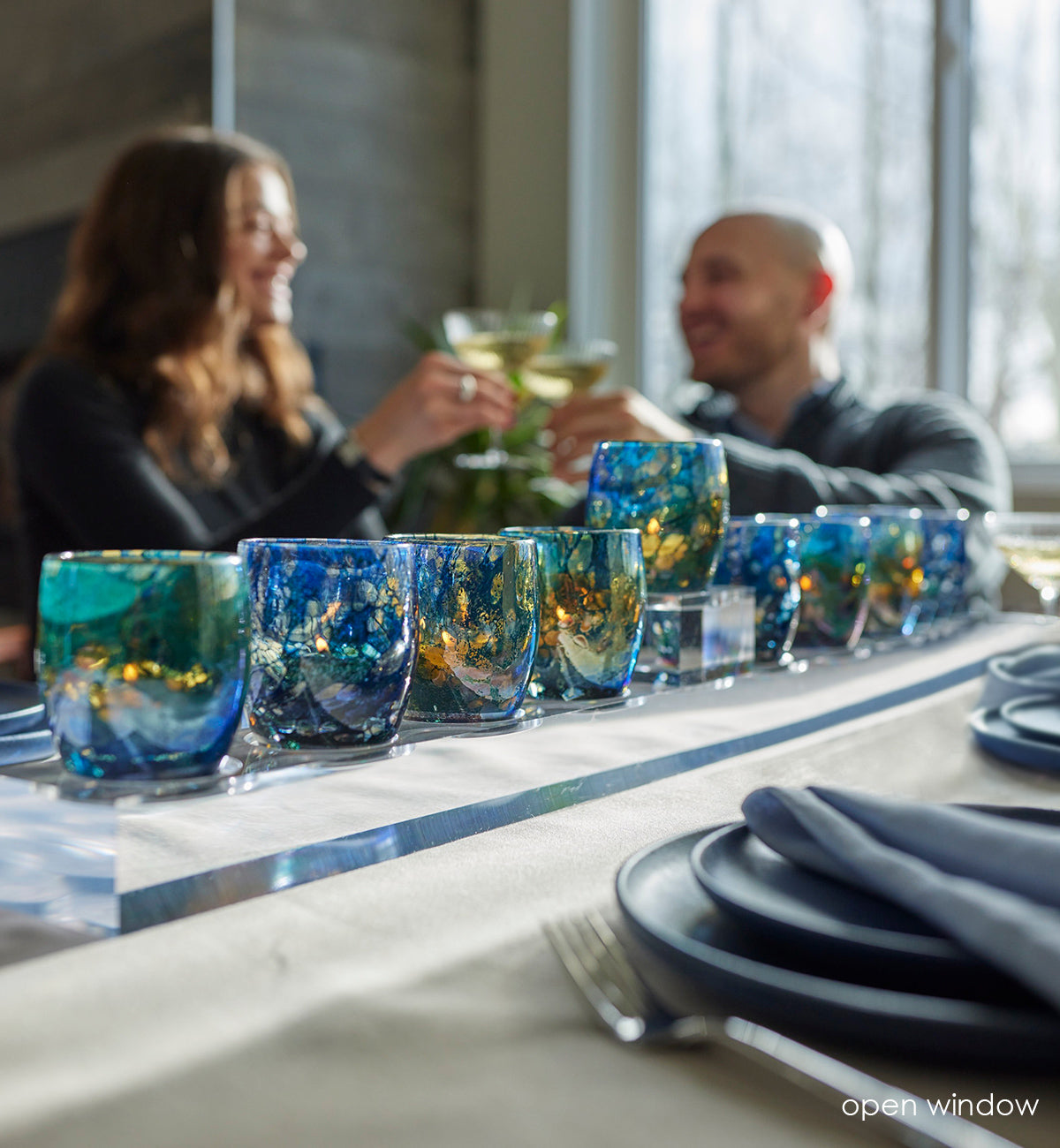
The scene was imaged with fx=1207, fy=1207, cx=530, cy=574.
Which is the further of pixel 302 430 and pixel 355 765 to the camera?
pixel 302 430

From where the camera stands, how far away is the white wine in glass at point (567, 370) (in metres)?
1.38

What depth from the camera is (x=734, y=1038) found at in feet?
1.03

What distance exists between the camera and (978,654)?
114 centimetres

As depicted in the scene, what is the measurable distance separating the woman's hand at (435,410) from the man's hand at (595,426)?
0.45 ft

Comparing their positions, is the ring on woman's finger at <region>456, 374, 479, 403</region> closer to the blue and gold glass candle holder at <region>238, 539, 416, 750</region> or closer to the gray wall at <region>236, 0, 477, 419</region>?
the blue and gold glass candle holder at <region>238, 539, 416, 750</region>

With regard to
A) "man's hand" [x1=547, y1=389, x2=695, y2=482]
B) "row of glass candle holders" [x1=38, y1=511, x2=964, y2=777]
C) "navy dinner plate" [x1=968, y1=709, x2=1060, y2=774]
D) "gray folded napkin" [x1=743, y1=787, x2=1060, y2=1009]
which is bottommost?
"navy dinner plate" [x1=968, y1=709, x2=1060, y2=774]

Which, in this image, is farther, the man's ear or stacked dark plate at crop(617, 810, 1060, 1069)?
the man's ear

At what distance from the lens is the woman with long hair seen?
1.66 m

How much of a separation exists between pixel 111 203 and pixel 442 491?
1.75m

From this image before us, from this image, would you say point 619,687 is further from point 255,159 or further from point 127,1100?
point 255,159

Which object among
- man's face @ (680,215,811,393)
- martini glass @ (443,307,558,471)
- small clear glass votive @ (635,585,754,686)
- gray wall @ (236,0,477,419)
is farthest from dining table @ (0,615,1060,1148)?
gray wall @ (236,0,477,419)

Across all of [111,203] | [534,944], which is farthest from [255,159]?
[534,944]

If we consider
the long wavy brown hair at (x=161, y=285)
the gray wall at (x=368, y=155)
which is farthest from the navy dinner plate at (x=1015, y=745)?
the gray wall at (x=368, y=155)

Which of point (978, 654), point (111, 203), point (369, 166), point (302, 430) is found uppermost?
point (369, 166)
